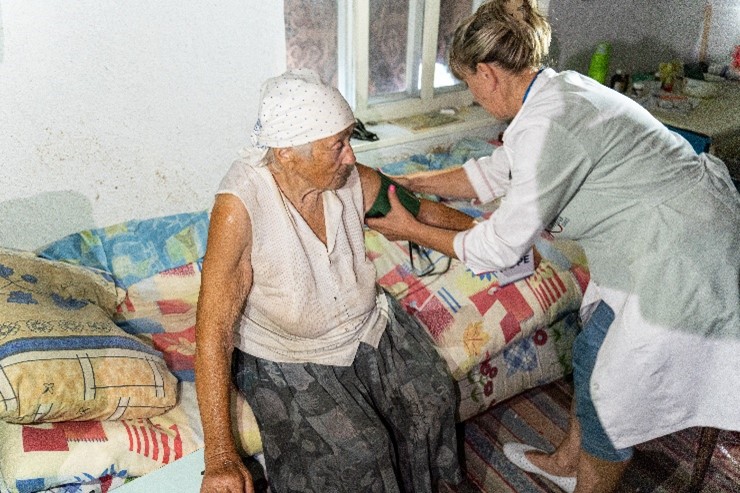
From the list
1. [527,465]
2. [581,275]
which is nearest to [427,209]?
[581,275]

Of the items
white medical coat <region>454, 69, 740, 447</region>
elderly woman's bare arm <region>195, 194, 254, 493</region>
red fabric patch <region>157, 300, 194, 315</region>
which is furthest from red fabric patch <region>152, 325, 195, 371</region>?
white medical coat <region>454, 69, 740, 447</region>

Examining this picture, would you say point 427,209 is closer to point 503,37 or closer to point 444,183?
point 444,183

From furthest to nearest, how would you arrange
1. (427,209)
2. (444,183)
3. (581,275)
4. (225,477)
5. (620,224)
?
(581,275) < (444,183) < (427,209) < (620,224) < (225,477)

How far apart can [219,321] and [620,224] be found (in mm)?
982

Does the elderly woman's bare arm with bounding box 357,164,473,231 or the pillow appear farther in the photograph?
the elderly woman's bare arm with bounding box 357,164,473,231

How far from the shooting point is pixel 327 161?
139 centimetres

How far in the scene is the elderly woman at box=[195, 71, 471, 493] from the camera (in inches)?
53.0

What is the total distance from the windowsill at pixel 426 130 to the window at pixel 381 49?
97 mm

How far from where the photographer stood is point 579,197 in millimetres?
1368

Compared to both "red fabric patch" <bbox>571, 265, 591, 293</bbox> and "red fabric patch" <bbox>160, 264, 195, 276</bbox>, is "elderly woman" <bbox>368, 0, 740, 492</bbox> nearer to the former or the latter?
"red fabric patch" <bbox>571, 265, 591, 293</bbox>

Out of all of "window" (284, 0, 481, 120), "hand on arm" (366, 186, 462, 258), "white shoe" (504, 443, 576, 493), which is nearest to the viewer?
"hand on arm" (366, 186, 462, 258)

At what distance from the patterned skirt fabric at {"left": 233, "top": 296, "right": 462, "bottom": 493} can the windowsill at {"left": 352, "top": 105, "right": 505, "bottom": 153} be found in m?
1.30

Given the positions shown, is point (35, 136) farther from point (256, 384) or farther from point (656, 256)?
point (656, 256)

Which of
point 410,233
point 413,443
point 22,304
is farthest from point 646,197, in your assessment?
point 22,304
